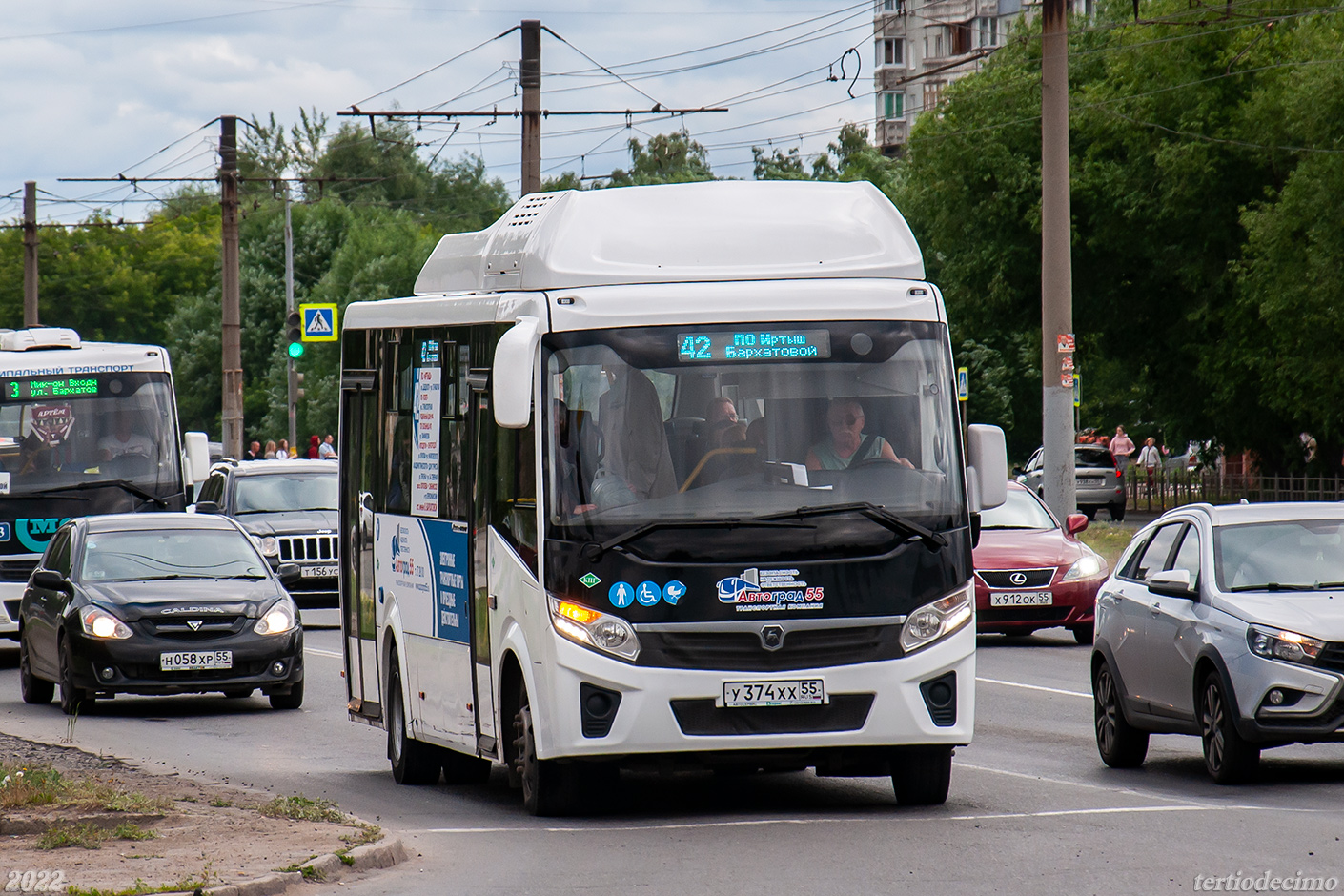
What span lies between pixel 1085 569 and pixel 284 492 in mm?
11151

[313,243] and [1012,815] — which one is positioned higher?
[313,243]

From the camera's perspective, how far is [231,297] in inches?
1491

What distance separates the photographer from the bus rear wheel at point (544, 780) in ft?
34.4

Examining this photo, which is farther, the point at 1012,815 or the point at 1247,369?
the point at 1247,369

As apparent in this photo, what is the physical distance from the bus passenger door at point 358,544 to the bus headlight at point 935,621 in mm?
4230

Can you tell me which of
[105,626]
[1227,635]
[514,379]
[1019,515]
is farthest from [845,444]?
[1019,515]

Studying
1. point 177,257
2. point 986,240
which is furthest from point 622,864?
point 177,257

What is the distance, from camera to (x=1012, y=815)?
414 inches

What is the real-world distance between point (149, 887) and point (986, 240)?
41.2 m

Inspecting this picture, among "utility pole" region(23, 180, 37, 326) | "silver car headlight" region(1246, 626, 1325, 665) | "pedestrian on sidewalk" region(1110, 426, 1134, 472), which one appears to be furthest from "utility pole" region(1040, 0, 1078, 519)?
"utility pole" region(23, 180, 37, 326)

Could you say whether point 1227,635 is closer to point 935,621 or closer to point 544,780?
point 935,621

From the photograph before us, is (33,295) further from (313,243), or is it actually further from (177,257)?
(177,257)

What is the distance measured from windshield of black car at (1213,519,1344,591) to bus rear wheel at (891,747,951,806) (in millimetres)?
2334

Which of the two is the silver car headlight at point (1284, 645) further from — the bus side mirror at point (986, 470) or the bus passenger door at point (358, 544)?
the bus passenger door at point (358, 544)
